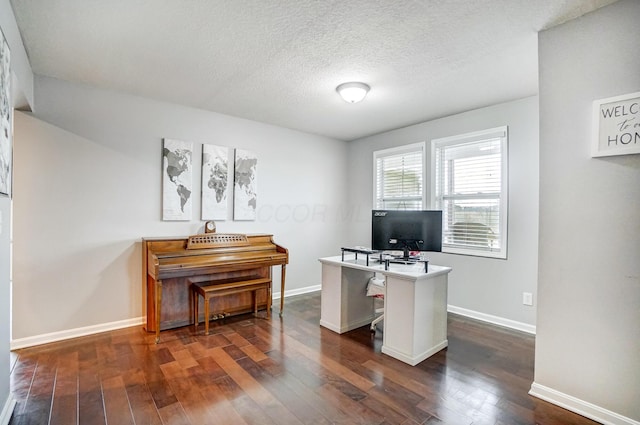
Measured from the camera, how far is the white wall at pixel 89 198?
281 cm

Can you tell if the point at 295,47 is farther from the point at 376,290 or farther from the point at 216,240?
the point at 376,290

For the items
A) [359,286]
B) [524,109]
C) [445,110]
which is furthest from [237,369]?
[524,109]

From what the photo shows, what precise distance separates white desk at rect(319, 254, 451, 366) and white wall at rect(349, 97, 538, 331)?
41.3 inches

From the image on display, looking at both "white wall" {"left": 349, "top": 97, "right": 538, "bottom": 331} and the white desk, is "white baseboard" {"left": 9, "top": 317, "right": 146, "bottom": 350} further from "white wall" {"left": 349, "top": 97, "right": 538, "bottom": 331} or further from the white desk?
"white wall" {"left": 349, "top": 97, "right": 538, "bottom": 331}

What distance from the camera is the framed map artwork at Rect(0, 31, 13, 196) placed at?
5.41 feet

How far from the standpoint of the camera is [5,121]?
1.74m

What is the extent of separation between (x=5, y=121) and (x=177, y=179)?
1.84m

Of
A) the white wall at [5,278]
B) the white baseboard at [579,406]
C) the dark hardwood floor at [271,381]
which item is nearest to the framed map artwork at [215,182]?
the dark hardwood floor at [271,381]

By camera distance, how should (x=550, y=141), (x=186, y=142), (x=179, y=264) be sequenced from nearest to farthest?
1. (x=550, y=141)
2. (x=179, y=264)
3. (x=186, y=142)

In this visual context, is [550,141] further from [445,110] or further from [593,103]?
[445,110]

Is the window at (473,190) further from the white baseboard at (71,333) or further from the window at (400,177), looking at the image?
the white baseboard at (71,333)

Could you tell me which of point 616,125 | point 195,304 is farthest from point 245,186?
point 616,125

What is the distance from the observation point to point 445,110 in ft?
12.1

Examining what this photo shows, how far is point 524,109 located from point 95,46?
4.02 meters
